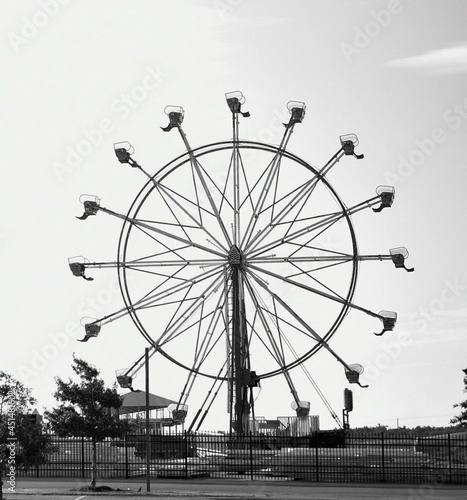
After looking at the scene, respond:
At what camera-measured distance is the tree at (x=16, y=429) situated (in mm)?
30719

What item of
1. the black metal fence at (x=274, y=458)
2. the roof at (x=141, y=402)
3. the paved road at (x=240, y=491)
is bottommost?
the paved road at (x=240, y=491)

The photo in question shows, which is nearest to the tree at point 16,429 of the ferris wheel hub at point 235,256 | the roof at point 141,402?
the ferris wheel hub at point 235,256

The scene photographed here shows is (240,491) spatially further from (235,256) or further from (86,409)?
(235,256)

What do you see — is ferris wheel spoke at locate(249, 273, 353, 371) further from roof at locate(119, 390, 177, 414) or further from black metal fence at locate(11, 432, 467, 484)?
roof at locate(119, 390, 177, 414)

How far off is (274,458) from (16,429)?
1359 centimetres

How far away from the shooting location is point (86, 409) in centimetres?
3725

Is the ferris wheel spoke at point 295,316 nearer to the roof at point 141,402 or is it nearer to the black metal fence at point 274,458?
the black metal fence at point 274,458

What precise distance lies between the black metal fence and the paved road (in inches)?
54.5

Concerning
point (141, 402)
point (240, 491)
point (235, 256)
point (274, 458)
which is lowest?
point (240, 491)

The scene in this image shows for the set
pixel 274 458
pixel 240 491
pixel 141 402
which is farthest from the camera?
pixel 141 402

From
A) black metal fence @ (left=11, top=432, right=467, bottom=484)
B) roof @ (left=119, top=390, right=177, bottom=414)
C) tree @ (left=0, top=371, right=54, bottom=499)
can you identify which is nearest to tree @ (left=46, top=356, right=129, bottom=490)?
black metal fence @ (left=11, top=432, right=467, bottom=484)

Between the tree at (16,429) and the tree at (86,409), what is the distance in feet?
18.2

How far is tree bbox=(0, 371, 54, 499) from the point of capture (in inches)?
1209

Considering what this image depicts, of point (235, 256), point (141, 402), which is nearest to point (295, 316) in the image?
point (235, 256)
